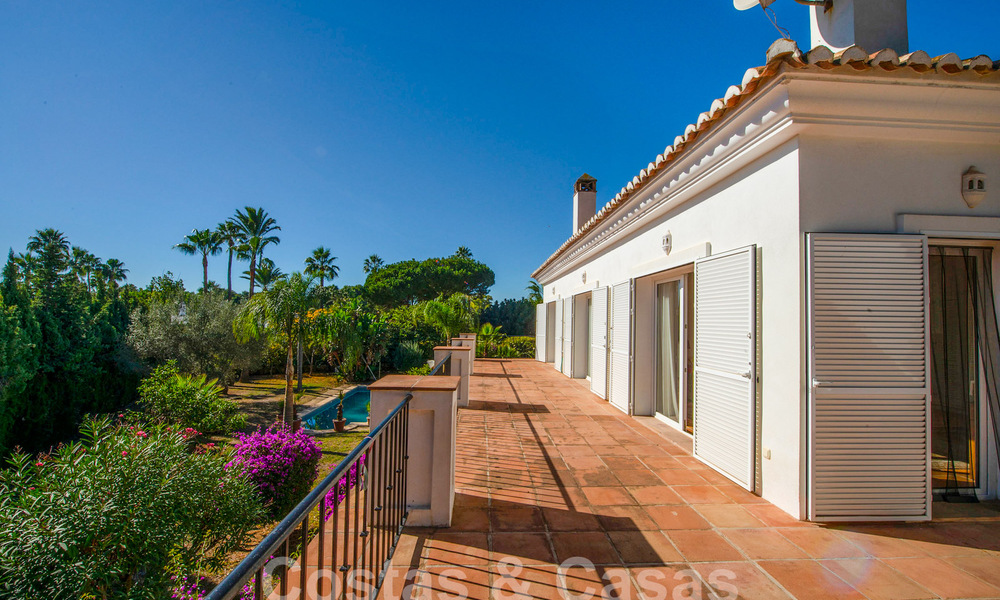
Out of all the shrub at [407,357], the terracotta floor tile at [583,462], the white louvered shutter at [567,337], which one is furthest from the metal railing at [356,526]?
the shrub at [407,357]

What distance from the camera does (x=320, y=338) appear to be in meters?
15.5

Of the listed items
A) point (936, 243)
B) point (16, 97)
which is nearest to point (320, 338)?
point (16, 97)

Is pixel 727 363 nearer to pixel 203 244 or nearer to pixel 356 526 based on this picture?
pixel 356 526

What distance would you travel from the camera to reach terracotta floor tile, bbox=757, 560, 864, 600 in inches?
92.5

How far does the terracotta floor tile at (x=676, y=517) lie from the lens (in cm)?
319

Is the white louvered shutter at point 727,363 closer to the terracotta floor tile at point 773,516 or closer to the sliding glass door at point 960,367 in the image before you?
the terracotta floor tile at point 773,516

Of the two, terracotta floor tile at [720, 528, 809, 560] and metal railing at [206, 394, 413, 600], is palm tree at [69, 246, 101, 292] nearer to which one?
metal railing at [206, 394, 413, 600]

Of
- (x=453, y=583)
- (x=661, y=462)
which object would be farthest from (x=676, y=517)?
(x=453, y=583)

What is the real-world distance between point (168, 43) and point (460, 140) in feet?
31.6

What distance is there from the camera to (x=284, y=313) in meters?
11.2

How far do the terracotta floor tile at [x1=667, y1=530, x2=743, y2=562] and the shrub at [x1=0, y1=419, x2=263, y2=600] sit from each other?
141 inches

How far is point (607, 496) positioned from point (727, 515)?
903 millimetres

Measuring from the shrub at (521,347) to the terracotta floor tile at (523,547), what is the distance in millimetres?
16954

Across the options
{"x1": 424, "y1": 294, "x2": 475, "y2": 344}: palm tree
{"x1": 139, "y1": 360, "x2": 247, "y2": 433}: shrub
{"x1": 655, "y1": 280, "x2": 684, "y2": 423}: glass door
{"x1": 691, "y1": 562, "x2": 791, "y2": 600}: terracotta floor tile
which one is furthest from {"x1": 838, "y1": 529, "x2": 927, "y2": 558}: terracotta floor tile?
{"x1": 424, "y1": 294, "x2": 475, "y2": 344}: palm tree
